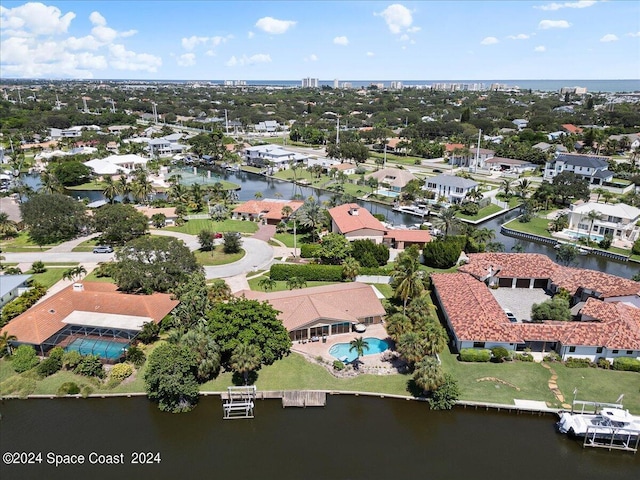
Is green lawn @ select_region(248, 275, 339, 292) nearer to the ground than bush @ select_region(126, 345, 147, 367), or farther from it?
farther from it

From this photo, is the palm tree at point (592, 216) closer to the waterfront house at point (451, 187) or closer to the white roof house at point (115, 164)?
the waterfront house at point (451, 187)

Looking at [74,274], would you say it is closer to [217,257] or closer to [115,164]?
[217,257]

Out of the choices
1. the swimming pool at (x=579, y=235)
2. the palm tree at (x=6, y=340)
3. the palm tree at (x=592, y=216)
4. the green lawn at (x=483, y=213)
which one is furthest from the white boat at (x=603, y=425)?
the green lawn at (x=483, y=213)

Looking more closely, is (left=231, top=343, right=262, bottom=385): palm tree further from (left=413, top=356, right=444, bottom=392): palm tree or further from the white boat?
the white boat

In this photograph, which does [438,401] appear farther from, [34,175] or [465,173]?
[34,175]

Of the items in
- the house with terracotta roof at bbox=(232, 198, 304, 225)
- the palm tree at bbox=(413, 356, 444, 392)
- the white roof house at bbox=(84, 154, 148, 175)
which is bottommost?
the palm tree at bbox=(413, 356, 444, 392)

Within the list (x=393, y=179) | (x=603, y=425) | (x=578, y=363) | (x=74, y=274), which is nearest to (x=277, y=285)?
(x=74, y=274)

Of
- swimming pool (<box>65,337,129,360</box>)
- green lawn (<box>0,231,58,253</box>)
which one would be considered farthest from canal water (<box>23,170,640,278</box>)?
swimming pool (<box>65,337,129,360</box>)
